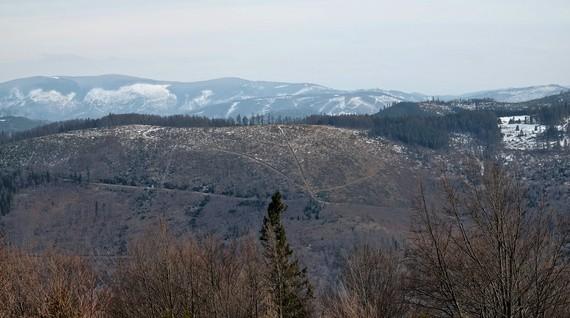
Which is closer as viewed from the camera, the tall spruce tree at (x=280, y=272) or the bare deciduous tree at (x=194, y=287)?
the bare deciduous tree at (x=194, y=287)

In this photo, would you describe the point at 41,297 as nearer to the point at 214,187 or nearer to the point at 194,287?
the point at 194,287

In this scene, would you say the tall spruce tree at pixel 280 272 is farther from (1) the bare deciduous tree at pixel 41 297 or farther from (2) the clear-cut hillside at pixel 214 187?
(2) the clear-cut hillside at pixel 214 187

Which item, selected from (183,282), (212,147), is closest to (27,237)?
(212,147)

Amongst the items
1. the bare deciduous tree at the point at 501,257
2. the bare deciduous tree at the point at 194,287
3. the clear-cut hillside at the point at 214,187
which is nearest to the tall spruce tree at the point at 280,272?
the bare deciduous tree at the point at 194,287

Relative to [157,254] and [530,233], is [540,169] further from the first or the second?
[530,233]

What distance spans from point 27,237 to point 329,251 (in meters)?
66.2

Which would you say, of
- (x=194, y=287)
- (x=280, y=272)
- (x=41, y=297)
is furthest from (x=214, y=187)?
(x=41, y=297)

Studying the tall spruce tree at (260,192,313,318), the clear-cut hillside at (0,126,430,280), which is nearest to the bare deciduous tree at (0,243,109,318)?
the tall spruce tree at (260,192,313,318)

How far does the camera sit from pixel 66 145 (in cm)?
19662

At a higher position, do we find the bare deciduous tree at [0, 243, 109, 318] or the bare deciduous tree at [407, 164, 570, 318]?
the bare deciduous tree at [407, 164, 570, 318]

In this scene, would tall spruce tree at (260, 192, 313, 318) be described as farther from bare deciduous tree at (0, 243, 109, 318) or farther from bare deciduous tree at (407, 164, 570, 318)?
bare deciduous tree at (407, 164, 570, 318)

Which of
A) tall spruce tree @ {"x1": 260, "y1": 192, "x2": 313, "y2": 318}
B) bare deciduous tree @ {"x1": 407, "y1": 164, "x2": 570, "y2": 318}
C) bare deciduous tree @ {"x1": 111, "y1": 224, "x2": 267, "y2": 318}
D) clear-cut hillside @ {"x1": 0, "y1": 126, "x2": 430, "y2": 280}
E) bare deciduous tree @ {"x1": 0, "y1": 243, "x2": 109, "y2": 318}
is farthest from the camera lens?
clear-cut hillside @ {"x1": 0, "y1": 126, "x2": 430, "y2": 280}

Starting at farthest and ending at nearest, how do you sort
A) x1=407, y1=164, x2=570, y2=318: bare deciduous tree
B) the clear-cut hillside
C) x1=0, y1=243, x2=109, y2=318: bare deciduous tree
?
1. the clear-cut hillside
2. x1=0, y1=243, x2=109, y2=318: bare deciduous tree
3. x1=407, y1=164, x2=570, y2=318: bare deciduous tree

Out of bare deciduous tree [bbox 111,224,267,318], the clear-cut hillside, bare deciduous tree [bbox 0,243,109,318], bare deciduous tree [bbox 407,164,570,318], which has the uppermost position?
bare deciduous tree [bbox 407,164,570,318]
